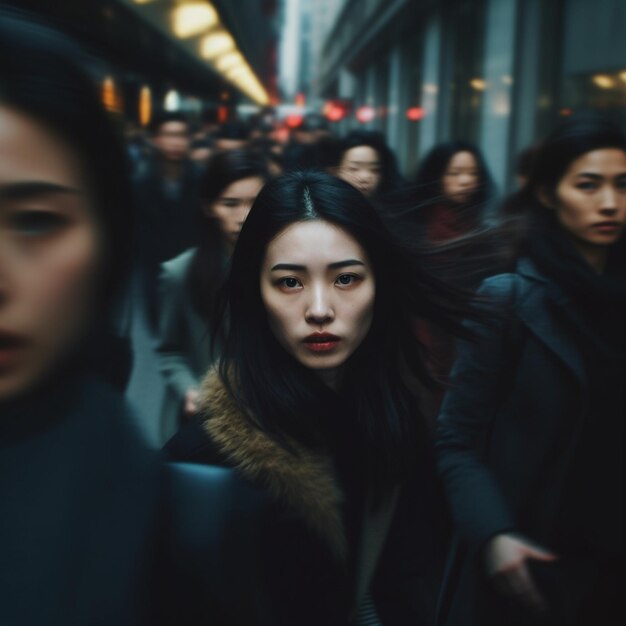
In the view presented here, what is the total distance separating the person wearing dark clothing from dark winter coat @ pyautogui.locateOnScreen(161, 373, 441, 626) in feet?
7.28

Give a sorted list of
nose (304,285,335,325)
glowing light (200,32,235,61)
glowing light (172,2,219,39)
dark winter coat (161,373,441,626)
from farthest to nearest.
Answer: glowing light (200,32,235,61) → glowing light (172,2,219,39) → nose (304,285,335,325) → dark winter coat (161,373,441,626)

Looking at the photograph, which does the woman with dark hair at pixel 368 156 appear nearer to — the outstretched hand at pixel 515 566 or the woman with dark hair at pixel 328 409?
the woman with dark hair at pixel 328 409

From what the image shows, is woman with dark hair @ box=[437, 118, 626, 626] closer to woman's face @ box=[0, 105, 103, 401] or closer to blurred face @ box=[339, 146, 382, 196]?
woman's face @ box=[0, 105, 103, 401]

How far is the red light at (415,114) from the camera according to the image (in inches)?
743

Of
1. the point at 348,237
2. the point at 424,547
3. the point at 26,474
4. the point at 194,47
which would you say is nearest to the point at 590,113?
the point at 348,237

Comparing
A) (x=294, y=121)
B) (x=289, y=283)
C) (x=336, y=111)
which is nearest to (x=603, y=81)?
(x=289, y=283)

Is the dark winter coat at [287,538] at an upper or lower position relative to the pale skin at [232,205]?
lower

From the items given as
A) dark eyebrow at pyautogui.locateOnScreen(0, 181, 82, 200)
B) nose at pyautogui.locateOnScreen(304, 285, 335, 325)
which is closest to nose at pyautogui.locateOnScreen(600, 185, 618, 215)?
nose at pyautogui.locateOnScreen(304, 285, 335, 325)

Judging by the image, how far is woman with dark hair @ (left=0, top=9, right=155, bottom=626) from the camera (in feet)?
2.55

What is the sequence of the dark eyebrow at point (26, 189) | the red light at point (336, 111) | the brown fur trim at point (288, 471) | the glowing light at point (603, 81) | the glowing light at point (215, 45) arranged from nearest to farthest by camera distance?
the dark eyebrow at point (26, 189), the brown fur trim at point (288, 471), the glowing light at point (603, 81), the glowing light at point (215, 45), the red light at point (336, 111)

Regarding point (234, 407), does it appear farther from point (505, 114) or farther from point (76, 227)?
point (505, 114)

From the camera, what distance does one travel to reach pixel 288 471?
151cm

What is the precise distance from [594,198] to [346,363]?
102 centimetres

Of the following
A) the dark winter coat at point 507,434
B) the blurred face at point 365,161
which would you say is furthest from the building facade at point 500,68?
the dark winter coat at point 507,434
